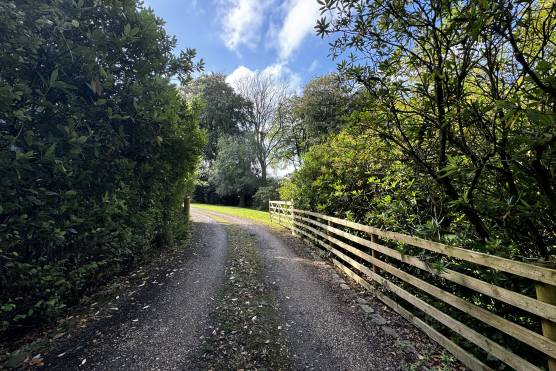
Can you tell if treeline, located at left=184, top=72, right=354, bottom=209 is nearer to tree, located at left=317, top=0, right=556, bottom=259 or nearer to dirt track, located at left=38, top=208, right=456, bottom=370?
dirt track, located at left=38, top=208, right=456, bottom=370

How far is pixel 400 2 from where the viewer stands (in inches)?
90.7

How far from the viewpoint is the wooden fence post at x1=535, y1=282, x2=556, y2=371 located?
175cm

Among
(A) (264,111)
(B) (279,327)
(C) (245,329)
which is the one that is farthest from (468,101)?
(A) (264,111)

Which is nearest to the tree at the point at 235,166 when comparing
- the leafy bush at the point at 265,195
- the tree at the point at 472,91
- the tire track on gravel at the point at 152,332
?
the leafy bush at the point at 265,195

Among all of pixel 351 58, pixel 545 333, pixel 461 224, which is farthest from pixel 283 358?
pixel 351 58

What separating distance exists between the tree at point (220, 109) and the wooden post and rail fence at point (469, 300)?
25650mm

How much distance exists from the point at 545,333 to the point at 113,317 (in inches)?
176

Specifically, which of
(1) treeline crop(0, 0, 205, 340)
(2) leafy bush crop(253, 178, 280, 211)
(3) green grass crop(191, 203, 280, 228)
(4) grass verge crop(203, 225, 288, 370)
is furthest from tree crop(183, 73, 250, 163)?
(4) grass verge crop(203, 225, 288, 370)

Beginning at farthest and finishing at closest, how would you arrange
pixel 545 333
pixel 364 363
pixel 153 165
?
1. pixel 153 165
2. pixel 364 363
3. pixel 545 333

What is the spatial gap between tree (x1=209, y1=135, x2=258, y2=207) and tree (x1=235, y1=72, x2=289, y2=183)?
103 centimetres

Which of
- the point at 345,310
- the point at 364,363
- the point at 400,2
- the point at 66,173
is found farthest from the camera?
the point at 345,310

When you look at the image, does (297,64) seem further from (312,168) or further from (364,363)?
(364,363)

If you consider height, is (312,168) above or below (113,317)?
above

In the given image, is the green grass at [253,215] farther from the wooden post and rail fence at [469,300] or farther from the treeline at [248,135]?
Answer: the wooden post and rail fence at [469,300]
